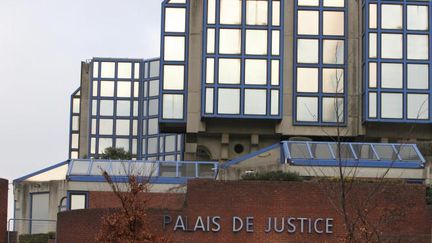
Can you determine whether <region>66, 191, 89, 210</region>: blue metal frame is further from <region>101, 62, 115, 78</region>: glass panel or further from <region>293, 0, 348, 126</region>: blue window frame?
<region>101, 62, 115, 78</region>: glass panel

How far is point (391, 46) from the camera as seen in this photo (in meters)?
64.8

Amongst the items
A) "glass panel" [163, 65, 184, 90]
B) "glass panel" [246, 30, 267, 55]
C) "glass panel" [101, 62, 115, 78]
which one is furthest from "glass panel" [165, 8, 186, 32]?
"glass panel" [101, 62, 115, 78]

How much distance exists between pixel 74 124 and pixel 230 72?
2845 inches

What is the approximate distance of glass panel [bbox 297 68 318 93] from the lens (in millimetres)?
65525

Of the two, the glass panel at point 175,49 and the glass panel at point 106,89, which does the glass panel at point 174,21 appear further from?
the glass panel at point 106,89

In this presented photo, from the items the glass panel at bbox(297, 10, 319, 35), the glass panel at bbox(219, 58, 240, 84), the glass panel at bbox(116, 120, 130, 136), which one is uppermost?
the glass panel at bbox(297, 10, 319, 35)

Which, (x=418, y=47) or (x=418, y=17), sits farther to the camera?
(x=418, y=17)

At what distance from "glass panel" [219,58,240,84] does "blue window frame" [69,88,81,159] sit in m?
70.0

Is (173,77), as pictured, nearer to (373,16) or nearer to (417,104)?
(373,16)

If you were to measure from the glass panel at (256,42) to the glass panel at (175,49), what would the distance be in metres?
4.81

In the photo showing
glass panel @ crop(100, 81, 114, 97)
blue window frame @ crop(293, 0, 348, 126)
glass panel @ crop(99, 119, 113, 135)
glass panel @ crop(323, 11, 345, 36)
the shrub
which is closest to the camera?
the shrub

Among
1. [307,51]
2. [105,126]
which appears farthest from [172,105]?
[105,126]

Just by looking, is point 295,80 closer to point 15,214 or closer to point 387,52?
point 387,52

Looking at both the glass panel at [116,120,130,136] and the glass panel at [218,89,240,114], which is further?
the glass panel at [116,120,130,136]
